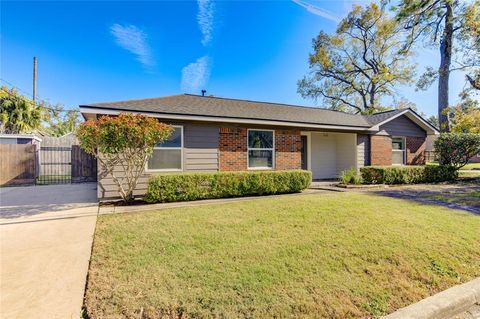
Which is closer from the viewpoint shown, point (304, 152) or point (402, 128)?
point (304, 152)

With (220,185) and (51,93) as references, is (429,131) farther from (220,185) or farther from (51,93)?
(51,93)

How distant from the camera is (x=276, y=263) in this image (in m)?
3.14

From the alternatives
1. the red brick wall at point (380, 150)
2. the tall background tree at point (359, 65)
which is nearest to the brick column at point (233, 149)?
the red brick wall at point (380, 150)

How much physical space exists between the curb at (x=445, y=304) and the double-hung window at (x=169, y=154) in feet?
24.2

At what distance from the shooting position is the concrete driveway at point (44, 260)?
2398mm

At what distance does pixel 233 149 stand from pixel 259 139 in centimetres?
135

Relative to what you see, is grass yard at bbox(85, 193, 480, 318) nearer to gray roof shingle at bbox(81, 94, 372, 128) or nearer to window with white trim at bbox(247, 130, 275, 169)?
gray roof shingle at bbox(81, 94, 372, 128)

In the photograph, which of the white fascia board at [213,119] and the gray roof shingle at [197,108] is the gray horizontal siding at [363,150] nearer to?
the gray roof shingle at [197,108]

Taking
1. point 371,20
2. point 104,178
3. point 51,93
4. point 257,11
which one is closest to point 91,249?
point 104,178

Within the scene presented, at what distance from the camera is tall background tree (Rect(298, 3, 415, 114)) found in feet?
83.1

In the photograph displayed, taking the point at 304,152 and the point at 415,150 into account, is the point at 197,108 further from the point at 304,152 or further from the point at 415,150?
the point at 415,150

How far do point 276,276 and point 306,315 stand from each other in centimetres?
64

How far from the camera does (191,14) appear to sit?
11.3m

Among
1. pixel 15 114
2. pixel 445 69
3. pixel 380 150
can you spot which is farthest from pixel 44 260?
pixel 445 69
